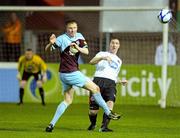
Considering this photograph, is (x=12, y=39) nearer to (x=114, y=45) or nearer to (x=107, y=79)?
(x=107, y=79)

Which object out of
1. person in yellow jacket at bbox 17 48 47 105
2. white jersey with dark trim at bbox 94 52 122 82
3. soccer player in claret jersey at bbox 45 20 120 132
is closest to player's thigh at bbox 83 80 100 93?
soccer player in claret jersey at bbox 45 20 120 132

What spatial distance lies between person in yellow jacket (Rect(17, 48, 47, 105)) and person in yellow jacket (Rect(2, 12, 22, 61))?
1.35m

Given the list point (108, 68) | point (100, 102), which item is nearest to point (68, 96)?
point (100, 102)

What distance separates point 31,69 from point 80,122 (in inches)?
281

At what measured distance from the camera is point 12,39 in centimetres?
2572

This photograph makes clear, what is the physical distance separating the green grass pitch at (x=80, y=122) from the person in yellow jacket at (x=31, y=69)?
2.18 feet

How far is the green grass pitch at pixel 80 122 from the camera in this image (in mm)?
14070

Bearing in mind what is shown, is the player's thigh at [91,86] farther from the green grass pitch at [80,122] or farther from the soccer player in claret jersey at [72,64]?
the green grass pitch at [80,122]

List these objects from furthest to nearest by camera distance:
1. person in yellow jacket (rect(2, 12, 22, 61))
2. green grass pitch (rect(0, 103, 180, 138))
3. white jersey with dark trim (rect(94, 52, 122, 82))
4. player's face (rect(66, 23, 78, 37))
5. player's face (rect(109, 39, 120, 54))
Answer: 1. person in yellow jacket (rect(2, 12, 22, 61))
2. white jersey with dark trim (rect(94, 52, 122, 82))
3. player's face (rect(109, 39, 120, 54))
4. player's face (rect(66, 23, 78, 37))
5. green grass pitch (rect(0, 103, 180, 138))

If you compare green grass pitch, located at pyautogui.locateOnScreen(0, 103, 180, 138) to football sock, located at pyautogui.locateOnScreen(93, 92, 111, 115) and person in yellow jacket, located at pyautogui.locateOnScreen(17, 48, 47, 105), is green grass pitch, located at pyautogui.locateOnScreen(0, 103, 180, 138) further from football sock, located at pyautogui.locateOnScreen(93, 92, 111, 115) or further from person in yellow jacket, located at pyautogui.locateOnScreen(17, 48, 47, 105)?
person in yellow jacket, located at pyautogui.locateOnScreen(17, 48, 47, 105)

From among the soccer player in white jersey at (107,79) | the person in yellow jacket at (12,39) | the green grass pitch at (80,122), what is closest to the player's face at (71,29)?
the soccer player in white jersey at (107,79)

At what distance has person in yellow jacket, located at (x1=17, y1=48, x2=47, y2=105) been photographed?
2375 centimetres

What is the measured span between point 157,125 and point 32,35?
385 inches

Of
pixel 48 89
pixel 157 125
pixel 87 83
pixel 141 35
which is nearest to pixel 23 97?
pixel 48 89
